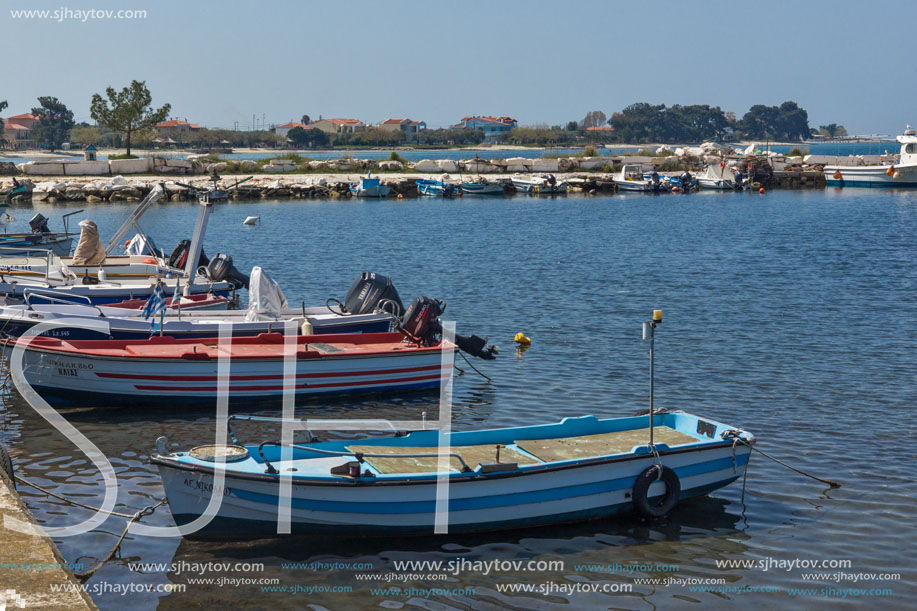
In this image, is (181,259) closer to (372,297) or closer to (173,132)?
(372,297)

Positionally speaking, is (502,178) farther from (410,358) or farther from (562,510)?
(562,510)

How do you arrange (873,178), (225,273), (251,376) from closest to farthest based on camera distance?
(251,376) < (225,273) < (873,178)

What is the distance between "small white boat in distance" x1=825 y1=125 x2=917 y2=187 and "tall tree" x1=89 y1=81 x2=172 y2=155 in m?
70.7

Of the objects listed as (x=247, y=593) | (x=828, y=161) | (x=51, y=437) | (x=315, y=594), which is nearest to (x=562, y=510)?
(x=315, y=594)

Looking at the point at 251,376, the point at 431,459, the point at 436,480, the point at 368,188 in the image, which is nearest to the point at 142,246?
the point at 251,376

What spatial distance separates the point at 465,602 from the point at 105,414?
32.0 feet

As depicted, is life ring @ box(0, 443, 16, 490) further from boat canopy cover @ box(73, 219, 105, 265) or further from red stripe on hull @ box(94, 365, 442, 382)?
boat canopy cover @ box(73, 219, 105, 265)

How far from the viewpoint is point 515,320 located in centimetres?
2709

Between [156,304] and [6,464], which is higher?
[156,304]

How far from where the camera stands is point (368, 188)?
78.9 metres

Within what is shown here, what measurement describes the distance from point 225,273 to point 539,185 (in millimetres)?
60621

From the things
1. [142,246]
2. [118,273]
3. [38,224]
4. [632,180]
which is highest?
[632,180]

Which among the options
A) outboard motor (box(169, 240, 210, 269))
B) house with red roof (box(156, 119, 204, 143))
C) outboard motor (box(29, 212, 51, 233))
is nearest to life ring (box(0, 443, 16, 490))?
outboard motor (box(169, 240, 210, 269))

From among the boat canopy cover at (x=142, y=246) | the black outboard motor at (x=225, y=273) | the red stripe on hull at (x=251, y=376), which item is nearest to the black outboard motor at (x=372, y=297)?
the red stripe on hull at (x=251, y=376)
